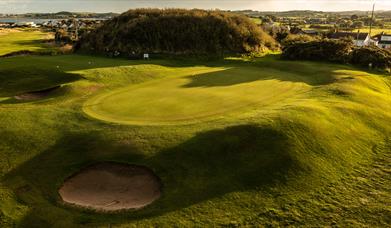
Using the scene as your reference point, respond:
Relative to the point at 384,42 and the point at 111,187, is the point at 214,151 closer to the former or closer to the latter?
the point at 111,187

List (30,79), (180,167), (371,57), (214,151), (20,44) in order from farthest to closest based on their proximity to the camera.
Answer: (20,44)
(371,57)
(30,79)
(214,151)
(180,167)

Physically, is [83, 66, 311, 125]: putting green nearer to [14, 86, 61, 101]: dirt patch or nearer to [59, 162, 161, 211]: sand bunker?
[59, 162, 161, 211]: sand bunker

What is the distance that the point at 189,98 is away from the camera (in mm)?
23203

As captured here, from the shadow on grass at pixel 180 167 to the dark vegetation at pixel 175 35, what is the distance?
3280 centimetres

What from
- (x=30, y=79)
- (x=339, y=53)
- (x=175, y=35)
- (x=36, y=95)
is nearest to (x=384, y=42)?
(x=339, y=53)

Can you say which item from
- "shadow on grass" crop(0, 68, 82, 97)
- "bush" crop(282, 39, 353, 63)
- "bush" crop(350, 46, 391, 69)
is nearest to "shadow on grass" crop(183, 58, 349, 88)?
"bush" crop(350, 46, 391, 69)

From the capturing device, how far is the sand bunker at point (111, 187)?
547 inches

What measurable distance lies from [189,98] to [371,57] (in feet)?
93.6

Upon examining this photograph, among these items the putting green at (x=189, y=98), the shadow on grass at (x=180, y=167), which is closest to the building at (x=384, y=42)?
the putting green at (x=189, y=98)

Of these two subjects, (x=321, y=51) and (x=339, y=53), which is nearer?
(x=339, y=53)

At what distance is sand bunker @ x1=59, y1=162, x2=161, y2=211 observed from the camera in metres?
13.9

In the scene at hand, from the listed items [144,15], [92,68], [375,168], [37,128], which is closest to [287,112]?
[375,168]

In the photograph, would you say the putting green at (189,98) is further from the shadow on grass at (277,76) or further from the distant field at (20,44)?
the distant field at (20,44)

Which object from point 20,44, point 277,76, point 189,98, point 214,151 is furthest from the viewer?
point 20,44
